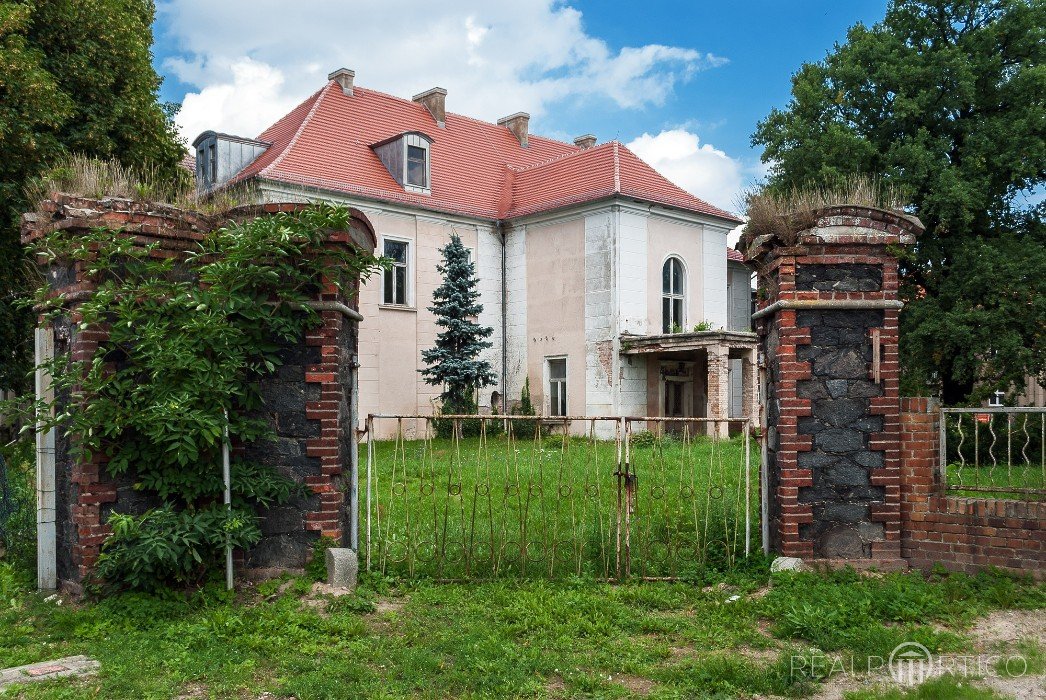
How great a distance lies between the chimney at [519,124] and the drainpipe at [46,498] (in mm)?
22231

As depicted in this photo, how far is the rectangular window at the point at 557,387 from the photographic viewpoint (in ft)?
76.3

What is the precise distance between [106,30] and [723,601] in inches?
582

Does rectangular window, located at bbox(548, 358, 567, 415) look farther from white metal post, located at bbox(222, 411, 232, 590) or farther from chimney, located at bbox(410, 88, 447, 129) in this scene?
white metal post, located at bbox(222, 411, 232, 590)

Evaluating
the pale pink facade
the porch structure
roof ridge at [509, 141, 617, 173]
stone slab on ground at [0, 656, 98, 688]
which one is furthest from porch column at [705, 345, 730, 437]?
stone slab on ground at [0, 656, 98, 688]

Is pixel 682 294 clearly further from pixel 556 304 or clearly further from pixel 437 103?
pixel 437 103

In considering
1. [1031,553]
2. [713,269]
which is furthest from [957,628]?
[713,269]

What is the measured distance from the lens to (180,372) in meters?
6.50

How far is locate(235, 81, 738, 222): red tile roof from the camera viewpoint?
70.8 feet

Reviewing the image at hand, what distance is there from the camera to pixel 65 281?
6.96 metres

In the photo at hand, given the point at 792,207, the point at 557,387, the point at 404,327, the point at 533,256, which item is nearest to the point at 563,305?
the point at 533,256

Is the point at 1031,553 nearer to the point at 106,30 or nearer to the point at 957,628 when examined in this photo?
the point at 957,628

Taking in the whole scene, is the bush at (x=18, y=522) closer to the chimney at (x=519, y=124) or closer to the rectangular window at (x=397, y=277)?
the rectangular window at (x=397, y=277)

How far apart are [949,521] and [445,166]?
1933 cm

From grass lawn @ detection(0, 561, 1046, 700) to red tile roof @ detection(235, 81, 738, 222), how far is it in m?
14.9
